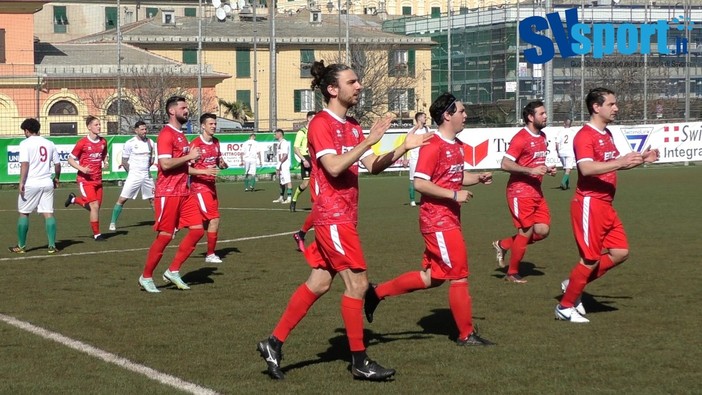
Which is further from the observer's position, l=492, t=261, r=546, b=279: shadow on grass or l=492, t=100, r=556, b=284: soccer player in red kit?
l=492, t=261, r=546, b=279: shadow on grass

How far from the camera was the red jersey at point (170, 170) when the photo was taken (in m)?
13.1

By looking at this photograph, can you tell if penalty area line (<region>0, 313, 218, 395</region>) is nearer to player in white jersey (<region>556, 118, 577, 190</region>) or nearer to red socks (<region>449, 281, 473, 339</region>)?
red socks (<region>449, 281, 473, 339</region>)

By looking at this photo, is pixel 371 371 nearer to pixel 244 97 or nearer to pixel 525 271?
pixel 525 271

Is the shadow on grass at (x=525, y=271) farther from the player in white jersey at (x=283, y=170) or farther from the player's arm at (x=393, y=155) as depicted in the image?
the player in white jersey at (x=283, y=170)

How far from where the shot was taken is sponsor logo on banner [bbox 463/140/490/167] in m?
42.2

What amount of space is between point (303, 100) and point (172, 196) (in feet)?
184

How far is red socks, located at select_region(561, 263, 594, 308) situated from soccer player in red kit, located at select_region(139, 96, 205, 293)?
453cm

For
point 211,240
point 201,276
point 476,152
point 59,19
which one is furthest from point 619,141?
point 59,19

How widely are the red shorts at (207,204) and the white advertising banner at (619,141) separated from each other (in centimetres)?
2502

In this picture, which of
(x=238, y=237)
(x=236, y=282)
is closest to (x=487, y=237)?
(x=238, y=237)

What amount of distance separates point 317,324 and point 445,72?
60.4m

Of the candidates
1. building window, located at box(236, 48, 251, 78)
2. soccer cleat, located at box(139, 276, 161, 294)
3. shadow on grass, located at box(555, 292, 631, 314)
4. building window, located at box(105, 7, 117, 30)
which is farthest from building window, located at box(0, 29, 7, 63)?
shadow on grass, located at box(555, 292, 631, 314)

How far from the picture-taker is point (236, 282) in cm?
1391

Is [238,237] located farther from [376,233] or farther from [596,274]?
[596,274]
